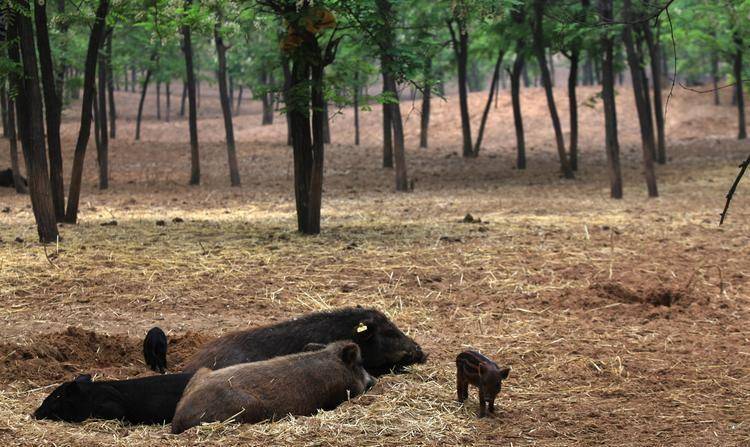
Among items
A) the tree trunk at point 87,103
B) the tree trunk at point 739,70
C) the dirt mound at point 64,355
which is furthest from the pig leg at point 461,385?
the tree trunk at point 739,70

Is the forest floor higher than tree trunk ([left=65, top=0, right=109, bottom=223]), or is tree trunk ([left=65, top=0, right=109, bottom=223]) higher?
tree trunk ([left=65, top=0, right=109, bottom=223])

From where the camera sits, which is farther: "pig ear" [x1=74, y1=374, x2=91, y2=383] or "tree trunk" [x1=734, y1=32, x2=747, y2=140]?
"tree trunk" [x1=734, y1=32, x2=747, y2=140]

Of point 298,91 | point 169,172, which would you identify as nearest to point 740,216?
point 298,91

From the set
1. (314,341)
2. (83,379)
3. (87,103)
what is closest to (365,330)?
(314,341)

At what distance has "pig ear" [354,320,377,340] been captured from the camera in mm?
6793

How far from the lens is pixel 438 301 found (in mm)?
9180

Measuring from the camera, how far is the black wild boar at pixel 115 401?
5.58 m

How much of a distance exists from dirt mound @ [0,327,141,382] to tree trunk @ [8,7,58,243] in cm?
497

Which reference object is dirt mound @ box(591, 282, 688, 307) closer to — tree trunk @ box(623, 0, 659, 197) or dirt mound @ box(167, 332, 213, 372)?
dirt mound @ box(167, 332, 213, 372)

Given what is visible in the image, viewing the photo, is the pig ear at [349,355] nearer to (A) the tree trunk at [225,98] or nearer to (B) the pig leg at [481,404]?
(B) the pig leg at [481,404]

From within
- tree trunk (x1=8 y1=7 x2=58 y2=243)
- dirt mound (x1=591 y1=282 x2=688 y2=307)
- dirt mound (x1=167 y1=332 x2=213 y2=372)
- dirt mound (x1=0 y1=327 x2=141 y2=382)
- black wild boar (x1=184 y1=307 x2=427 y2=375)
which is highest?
tree trunk (x1=8 y1=7 x2=58 y2=243)

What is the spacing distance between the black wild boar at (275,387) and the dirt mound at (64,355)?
1.56 meters

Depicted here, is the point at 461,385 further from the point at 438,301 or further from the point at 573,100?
the point at 573,100

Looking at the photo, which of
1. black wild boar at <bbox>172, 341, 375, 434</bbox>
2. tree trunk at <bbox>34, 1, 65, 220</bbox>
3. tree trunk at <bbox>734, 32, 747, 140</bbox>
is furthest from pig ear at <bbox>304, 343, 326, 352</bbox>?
tree trunk at <bbox>734, 32, 747, 140</bbox>
